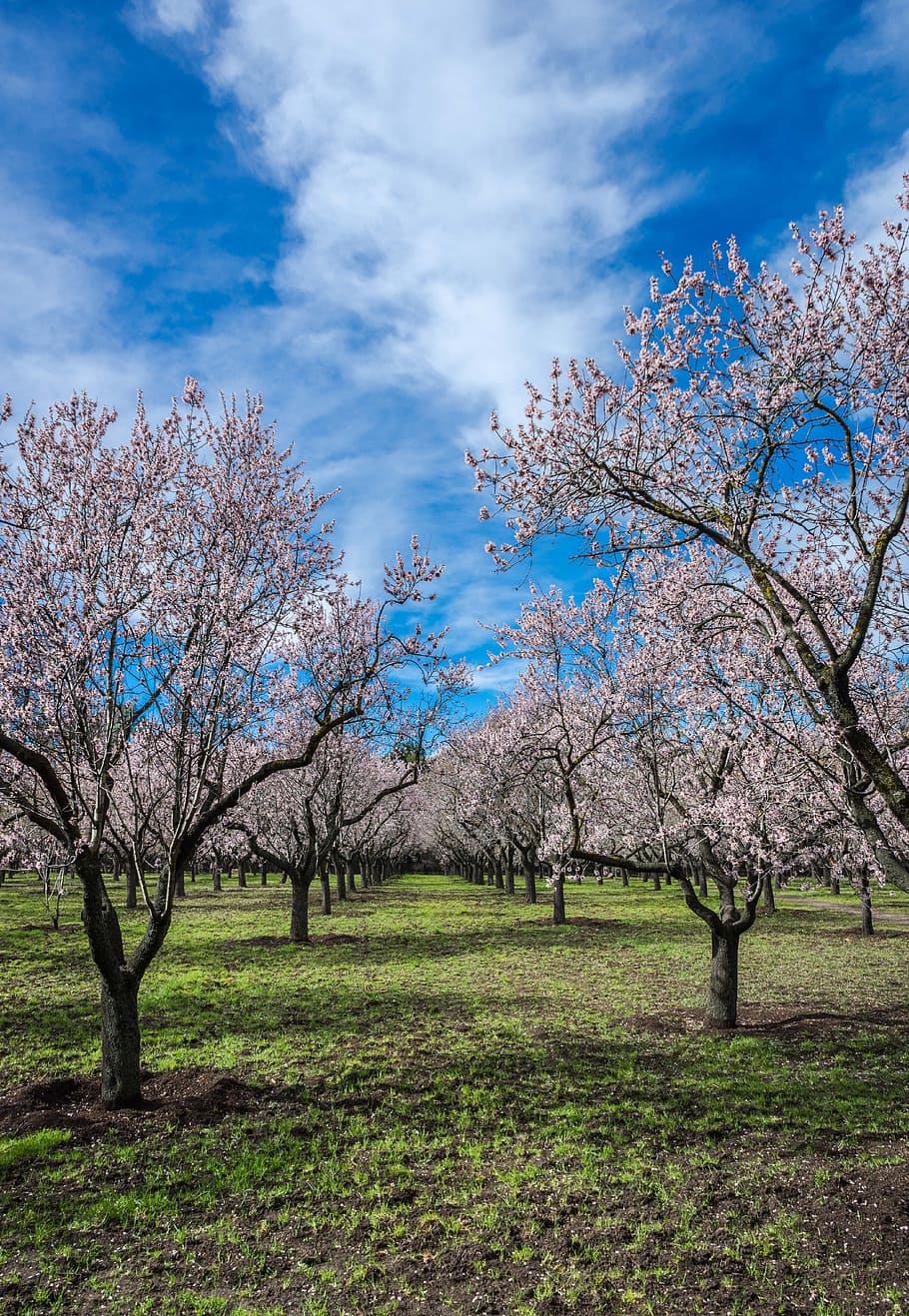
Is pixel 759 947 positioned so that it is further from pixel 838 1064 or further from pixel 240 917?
pixel 240 917

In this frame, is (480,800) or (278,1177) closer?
(278,1177)

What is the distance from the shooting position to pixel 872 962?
66.2 feet

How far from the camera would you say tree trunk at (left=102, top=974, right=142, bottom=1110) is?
8.87m

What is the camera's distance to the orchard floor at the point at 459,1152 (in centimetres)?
563

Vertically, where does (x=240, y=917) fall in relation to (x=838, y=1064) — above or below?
below

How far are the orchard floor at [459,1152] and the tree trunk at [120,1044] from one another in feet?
0.94

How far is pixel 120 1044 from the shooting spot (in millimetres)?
8875

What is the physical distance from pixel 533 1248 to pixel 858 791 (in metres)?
4.92

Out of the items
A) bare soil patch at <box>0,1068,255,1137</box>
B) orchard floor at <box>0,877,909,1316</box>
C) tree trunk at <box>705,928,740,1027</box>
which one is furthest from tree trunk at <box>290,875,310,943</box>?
tree trunk at <box>705,928,740,1027</box>

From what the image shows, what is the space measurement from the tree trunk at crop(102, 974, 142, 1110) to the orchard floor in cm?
29

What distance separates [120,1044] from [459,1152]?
15.1 feet

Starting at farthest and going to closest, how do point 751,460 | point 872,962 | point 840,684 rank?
1. point 872,962
2. point 751,460
3. point 840,684

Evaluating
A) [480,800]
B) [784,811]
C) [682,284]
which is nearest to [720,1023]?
[784,811]

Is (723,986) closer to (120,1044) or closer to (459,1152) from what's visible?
(459,1152)
